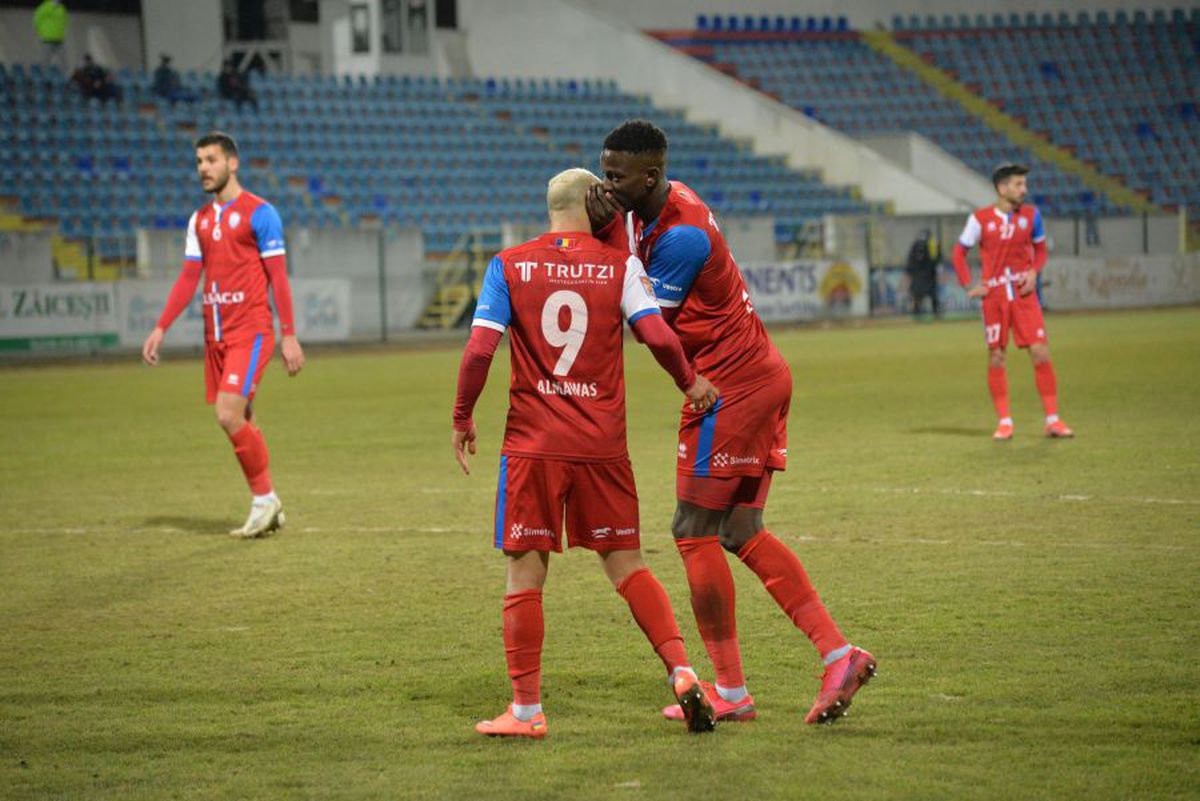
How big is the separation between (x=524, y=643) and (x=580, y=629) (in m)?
1.75

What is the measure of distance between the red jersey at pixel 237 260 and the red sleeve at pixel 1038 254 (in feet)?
24.1

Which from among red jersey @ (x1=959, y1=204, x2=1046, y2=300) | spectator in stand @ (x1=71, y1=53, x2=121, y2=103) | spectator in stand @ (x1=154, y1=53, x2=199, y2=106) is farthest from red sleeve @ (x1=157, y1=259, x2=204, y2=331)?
spectator in stand @ (x1=154, y1=53, x2=199, y2=106)

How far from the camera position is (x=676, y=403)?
18.9 meters

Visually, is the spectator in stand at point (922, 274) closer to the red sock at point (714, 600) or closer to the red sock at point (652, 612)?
the red sock at point (714, 600)

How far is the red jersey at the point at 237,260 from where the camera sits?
34.8 ft

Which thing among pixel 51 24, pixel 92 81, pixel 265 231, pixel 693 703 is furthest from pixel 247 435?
pixel 51 24

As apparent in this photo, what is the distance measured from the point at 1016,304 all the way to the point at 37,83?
85.6ft

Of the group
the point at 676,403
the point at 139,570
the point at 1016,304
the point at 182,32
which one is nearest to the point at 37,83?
the point at 182,32

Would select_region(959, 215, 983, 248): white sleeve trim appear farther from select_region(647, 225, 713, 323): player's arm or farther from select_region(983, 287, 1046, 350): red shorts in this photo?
select_region(647, 225, 713, 323): player's arm

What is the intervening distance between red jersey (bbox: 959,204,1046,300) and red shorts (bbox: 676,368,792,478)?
923cm

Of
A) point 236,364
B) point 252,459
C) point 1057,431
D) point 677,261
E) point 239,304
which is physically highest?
point 677,261

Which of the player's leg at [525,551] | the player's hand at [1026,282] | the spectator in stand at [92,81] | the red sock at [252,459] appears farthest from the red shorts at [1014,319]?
the spectator in stand at [92,81]

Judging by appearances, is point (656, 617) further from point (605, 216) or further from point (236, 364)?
point (236, 364)

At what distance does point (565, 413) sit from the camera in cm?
567
